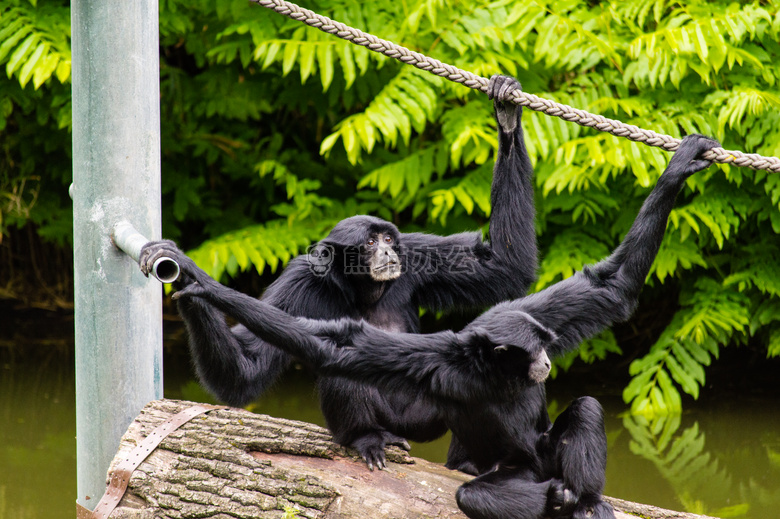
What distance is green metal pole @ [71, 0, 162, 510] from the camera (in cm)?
312

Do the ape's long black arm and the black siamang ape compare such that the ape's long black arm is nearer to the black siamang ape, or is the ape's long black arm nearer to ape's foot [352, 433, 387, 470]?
the black siamang ape

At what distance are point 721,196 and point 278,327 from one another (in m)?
4.72

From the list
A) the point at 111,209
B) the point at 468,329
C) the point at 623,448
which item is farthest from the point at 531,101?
the point at 623,448

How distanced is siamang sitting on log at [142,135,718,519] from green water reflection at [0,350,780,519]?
233cm

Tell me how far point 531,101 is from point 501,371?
1.22 meters

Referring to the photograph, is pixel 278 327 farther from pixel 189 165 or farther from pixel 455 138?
pixel 189 165

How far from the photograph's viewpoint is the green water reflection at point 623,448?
5.71m

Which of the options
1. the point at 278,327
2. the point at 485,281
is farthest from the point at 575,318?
the point at 278,327

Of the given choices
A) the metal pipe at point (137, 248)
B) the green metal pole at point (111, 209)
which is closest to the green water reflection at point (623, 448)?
the green metal pole at point (111, 209)

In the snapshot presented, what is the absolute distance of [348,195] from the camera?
8062 millimetres

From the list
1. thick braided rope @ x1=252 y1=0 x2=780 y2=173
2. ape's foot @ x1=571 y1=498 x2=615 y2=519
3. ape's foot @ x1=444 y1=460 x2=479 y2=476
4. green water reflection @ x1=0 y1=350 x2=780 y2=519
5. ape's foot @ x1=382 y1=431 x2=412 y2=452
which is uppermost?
thick braided rope @ x1=252 y1=0 x2=780 y2=173

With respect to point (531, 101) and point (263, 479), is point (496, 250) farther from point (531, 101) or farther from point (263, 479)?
point (263, 479)

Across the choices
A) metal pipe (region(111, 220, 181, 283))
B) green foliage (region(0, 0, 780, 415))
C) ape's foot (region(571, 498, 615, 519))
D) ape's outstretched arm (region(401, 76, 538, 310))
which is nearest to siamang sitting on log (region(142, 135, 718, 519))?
ape's foot (region(571, 498, 615, 519))

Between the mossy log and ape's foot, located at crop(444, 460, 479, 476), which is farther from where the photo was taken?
ape's foot, located at crop(444, 460, 479, 476)
